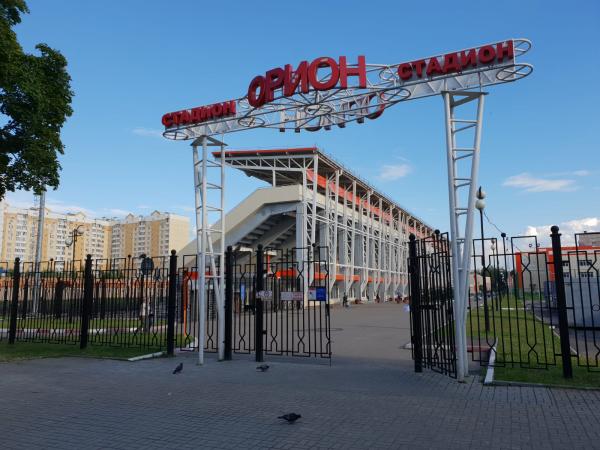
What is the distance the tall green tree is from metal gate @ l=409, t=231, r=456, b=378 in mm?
10255

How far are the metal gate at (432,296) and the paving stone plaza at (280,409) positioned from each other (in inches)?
18.6

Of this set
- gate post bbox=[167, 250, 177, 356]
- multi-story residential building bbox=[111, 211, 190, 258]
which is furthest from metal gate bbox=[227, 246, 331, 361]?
multi-story residential building bbox=[111, 211, 190, 258]

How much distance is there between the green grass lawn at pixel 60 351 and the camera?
1182 centimetres

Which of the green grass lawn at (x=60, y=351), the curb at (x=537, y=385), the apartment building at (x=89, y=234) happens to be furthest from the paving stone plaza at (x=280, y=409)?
the apartment building at (x=89, y=234)

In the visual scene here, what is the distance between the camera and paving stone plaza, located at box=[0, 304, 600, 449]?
5.32 m

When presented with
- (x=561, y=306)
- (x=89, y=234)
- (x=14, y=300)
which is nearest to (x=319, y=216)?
→ (x=14, y=300)

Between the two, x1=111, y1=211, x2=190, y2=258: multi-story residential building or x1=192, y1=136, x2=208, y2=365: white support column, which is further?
x1=111, y1=211, x2=190, y2=258: multi-story residential building

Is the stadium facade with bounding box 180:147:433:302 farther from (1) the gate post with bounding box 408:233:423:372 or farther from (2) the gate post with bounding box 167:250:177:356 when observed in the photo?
(1) the gate post with bounding box 408:233:423:372

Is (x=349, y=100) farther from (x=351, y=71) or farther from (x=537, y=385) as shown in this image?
(x=537, y=385)

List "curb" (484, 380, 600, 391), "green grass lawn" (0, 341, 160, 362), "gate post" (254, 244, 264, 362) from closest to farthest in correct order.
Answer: "curb" (484, 380, 600, 391) → "gate post" (254, 244, 264, 362) → "green grass lawn" (0, 341, 160, 362)

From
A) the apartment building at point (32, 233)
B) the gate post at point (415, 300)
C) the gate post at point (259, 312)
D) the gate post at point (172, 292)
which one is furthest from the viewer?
the apartment building at point (32, 233)

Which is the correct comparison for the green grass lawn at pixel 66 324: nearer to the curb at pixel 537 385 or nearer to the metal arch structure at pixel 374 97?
the metal arch structure at pixel 374 97

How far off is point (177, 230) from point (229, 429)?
107 m

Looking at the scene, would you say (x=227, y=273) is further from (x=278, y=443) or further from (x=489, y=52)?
(x=489, y=52)
